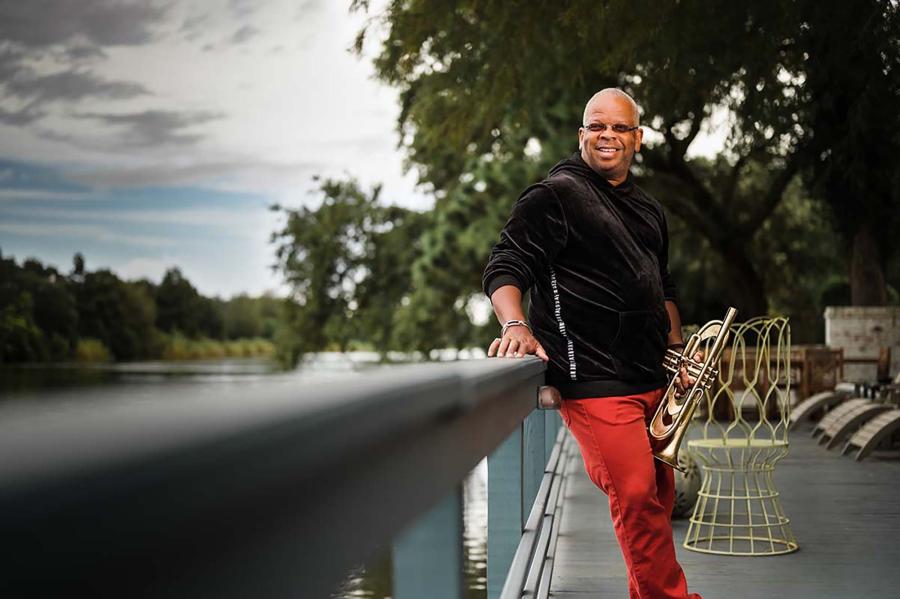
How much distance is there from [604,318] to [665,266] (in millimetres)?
555

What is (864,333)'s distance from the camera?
15.7 meters

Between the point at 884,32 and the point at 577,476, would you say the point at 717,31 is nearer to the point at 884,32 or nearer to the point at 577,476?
the point at 884,32

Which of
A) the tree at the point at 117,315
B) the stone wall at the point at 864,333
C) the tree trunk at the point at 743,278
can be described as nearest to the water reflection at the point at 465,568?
the tree at the point at 117,315

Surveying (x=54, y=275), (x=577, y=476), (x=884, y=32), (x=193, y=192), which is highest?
(x=193, y=192)

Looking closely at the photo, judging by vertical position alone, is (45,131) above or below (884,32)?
above

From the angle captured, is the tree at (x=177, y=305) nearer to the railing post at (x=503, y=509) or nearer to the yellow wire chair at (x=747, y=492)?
the yellow wire chair at (x=747, y=492)

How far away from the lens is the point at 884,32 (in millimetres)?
9703

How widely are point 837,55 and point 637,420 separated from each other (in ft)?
28.1

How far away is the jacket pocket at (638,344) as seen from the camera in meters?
3.26

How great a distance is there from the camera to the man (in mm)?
3229

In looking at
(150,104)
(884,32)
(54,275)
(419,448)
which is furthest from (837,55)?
(150,104)

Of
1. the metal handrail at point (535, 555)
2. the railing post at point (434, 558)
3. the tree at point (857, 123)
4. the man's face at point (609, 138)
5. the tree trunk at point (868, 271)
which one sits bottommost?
the metal handrail at point (535, 555)

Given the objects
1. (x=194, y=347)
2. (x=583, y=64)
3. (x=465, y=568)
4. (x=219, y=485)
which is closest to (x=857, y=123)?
(x=583, y=64)

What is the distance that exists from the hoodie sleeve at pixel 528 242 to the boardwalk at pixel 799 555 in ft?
6.31
